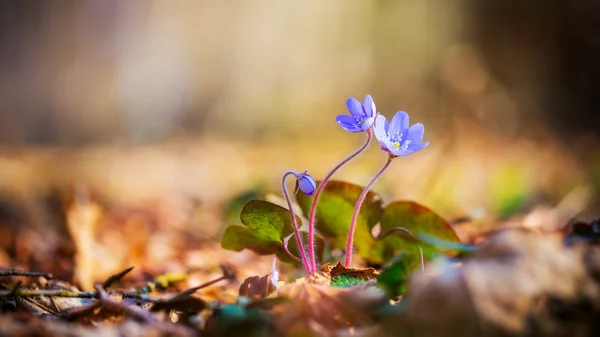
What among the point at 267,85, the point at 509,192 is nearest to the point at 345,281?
the point at 509,192

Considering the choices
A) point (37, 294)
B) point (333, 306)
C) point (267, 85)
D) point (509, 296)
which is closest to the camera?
point (509, 296)

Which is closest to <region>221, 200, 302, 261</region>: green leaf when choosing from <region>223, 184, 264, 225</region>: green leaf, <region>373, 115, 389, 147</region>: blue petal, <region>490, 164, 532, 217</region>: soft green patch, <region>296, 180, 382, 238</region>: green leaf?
<region>296, 180, 382, 238</region>: green leaf

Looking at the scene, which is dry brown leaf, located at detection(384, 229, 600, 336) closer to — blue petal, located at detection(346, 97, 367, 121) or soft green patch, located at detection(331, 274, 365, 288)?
soft green patch, located at detection(331, 274, 365, 288)

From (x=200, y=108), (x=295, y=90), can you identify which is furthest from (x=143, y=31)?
(x=295, y=90)

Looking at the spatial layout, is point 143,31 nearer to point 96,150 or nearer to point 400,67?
point 96,150

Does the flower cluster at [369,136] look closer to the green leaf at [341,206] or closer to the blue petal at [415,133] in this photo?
the blue petal at [415,133]

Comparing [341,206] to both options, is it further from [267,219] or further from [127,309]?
[127,309]

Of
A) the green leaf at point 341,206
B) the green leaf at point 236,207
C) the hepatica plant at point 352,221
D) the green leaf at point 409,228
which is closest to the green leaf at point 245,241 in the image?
the hepatica plant at point 352,221
